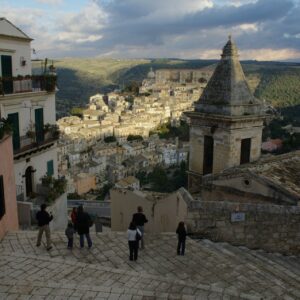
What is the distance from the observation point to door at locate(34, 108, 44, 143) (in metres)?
17.2

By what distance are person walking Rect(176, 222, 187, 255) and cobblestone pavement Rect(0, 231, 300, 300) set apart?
0.17 metres

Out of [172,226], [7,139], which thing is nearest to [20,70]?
[7,139]

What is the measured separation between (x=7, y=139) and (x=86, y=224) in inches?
146

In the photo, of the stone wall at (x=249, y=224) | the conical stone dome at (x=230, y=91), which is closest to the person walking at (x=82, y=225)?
the stone wall at (x=249, y=224)

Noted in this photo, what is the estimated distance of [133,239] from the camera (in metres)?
8.89

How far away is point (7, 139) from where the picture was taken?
11438 millimetres

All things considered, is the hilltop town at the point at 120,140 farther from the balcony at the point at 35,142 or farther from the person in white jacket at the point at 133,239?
the person in white jacket at the point at 133,239

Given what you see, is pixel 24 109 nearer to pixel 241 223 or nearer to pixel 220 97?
pixel 220 97

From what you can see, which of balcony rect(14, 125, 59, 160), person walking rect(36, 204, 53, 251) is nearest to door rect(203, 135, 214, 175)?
balcony rect(14, 125, 59, 160)

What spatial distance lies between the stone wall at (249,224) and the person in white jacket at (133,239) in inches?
79.6

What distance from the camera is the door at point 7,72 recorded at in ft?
50.7

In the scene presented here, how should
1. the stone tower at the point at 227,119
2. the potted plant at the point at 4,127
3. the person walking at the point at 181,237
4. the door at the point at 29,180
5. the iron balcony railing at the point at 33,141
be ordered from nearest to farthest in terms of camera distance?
the person walking at the point at 181,237
the potted plant at the point at 4,127
the stone tower at the point at 227,119
the iron balcony railing at the point at 33,141
the door at the point at 29,180

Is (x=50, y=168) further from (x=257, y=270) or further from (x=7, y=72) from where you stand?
(x=257, y=270)

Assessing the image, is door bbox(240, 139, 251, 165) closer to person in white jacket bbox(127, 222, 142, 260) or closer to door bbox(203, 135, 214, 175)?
door bbox(203, 135, 214, 175)
